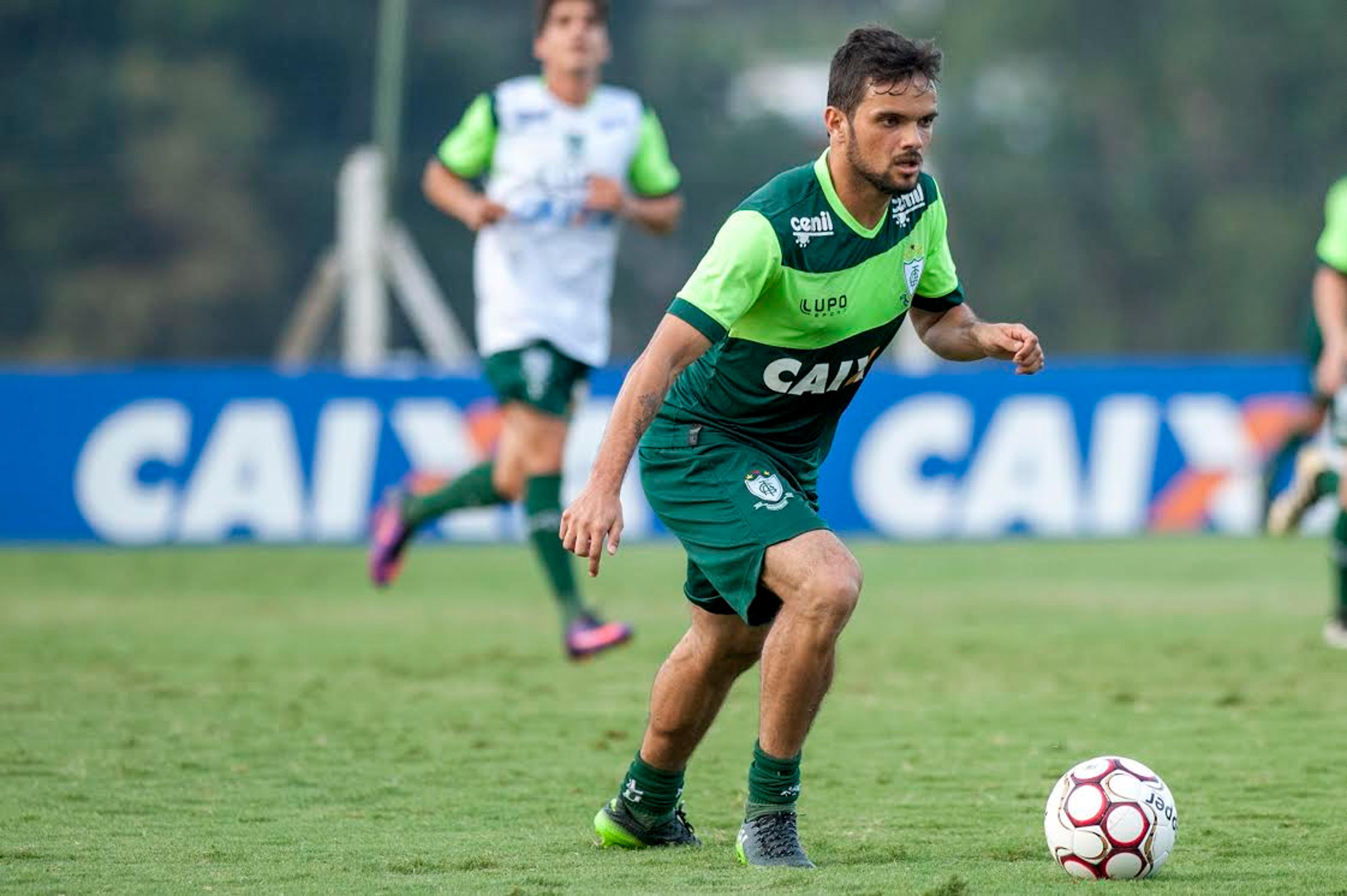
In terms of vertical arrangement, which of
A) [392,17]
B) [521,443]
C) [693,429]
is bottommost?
[521,443]

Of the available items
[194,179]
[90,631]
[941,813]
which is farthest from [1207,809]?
[194,179]

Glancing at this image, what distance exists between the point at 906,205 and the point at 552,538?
4.13 meters

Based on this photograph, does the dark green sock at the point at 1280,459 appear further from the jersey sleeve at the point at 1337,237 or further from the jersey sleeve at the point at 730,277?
the jersey sleeve at the point at 730,277

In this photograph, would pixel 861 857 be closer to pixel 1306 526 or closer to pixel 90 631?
pixel 90 631

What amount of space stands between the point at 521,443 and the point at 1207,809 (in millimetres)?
4375

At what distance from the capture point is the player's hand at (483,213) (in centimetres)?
960

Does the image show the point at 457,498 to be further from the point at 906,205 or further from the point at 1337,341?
Answer: the point at 906,205

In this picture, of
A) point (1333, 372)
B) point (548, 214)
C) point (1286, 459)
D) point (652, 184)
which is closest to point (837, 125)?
point (1333, 372)

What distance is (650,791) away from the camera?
5.72 metres

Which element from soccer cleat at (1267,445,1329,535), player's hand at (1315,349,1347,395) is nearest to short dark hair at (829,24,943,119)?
player's hand at (1315,349,1347,395)

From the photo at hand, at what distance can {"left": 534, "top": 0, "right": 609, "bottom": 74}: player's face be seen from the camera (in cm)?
970

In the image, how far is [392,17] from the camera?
19766 millimetres

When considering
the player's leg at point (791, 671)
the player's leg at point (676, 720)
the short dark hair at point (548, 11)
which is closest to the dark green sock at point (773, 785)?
the player's leg at point (791, 671)

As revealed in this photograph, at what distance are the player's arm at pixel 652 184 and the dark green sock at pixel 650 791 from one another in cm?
456
